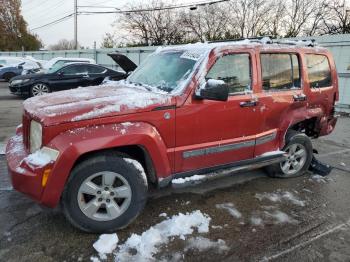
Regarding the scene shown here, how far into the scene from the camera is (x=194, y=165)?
4.21 meters

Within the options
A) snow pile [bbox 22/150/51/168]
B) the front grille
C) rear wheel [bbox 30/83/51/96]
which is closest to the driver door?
snow pile [bbox 22/150/51/168]

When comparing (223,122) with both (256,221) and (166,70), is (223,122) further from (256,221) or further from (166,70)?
(256,221)

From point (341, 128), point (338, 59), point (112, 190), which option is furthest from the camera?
point (338, 59)

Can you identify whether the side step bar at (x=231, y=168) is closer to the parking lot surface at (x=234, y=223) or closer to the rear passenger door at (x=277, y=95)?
the rear passenger door at (x=277, y=95)

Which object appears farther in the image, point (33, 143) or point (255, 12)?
point (255, 12)

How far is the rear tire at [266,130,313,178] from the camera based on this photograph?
5.34 meters

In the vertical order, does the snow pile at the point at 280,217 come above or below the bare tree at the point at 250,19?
below

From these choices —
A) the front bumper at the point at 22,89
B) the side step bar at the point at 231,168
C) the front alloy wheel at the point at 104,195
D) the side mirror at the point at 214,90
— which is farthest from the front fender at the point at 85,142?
the front bumper at the point at 22,89

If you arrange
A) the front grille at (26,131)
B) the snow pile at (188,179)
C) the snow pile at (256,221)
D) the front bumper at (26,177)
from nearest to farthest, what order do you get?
1. the front bumper at (26,177)
2. the front grille at (26,131)
3. the snow pile at (256,221)
4. the snow pile at (188,179)

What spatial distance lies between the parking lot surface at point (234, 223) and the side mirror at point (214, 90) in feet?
4.36

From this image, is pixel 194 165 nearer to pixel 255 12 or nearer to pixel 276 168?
pixel 276 168

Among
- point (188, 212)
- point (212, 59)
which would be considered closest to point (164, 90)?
point (212, 59)

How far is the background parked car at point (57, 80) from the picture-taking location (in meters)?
13.2

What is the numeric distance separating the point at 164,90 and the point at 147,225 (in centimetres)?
149
